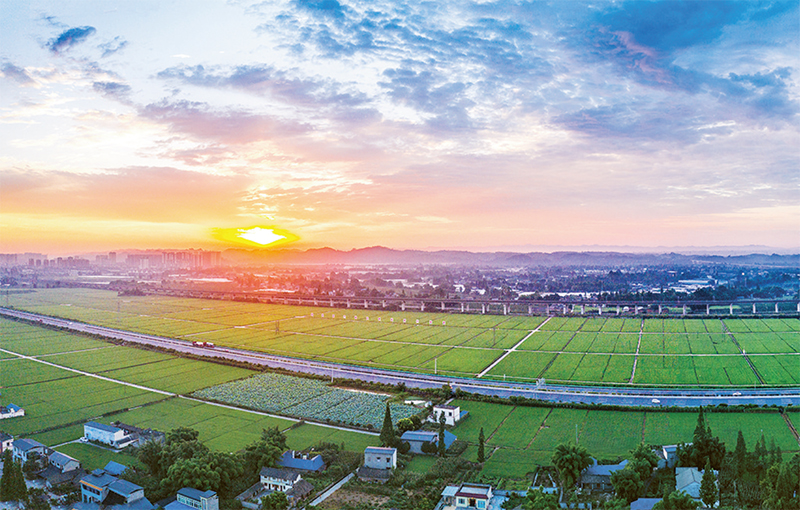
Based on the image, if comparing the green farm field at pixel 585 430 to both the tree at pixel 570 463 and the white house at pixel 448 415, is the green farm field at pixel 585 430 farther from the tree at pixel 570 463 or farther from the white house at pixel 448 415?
the tree at pixel 570 463

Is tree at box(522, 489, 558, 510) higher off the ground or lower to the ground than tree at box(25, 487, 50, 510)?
higher

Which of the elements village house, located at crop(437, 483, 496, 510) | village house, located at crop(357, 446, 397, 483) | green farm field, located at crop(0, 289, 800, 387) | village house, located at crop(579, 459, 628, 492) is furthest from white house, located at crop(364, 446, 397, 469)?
green farm field, located at crop(0, 289, 800, 387)

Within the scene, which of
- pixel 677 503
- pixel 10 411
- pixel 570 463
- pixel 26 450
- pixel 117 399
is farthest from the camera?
pixel 117 399

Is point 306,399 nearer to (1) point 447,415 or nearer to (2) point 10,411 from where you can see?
(1) point 447,415

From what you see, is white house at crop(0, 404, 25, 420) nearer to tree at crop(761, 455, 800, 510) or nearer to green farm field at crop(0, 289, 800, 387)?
green farm field at crop(0, 289, 800, 387)

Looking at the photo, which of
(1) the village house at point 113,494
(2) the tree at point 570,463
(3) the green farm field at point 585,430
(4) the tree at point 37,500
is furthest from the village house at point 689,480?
(4) the tree at point 37,500

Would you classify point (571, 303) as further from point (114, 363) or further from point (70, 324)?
point (70, 324)

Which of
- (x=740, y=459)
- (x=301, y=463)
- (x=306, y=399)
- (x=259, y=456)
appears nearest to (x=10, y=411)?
(x=306, y=399)
